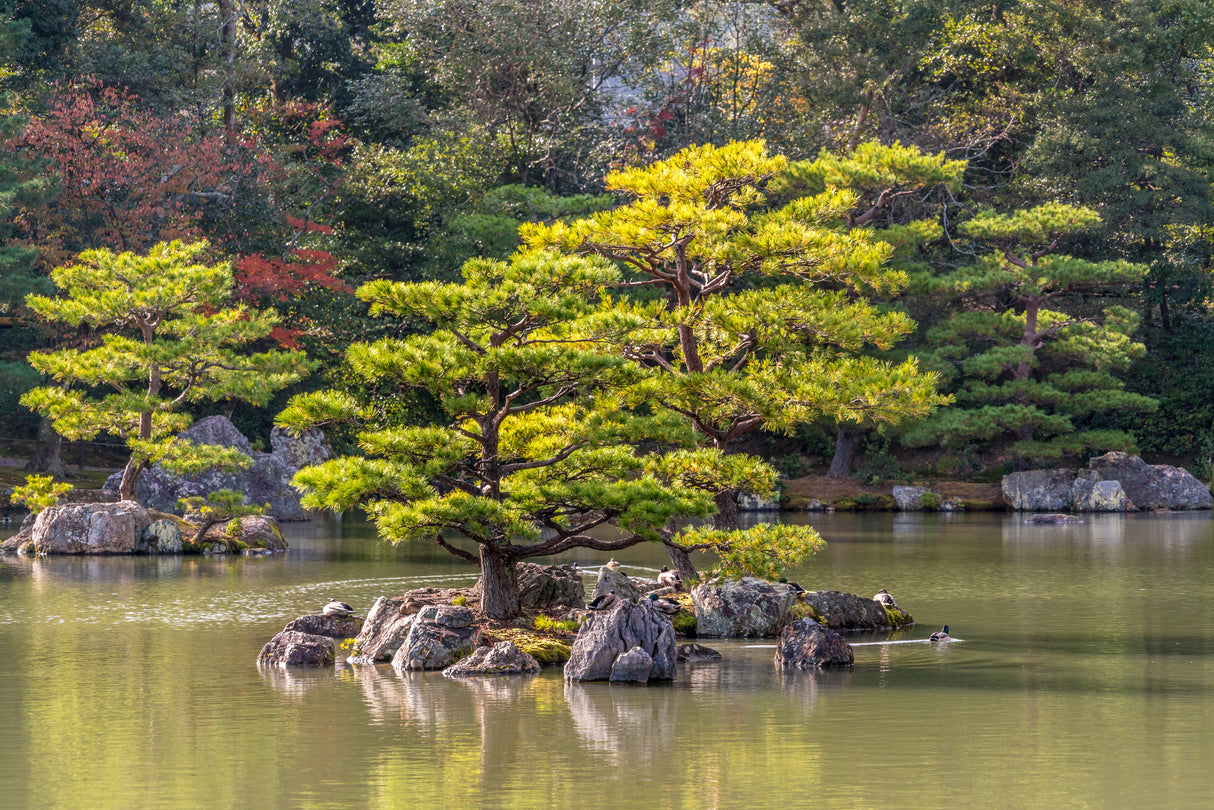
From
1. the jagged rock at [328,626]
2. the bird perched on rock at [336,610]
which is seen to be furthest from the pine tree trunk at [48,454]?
the jagged rock at [328,626]

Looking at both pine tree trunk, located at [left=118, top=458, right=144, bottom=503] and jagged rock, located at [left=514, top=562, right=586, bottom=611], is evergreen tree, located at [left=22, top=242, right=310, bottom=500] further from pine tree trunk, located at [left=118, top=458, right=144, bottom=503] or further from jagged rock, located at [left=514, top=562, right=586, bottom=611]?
jagged rock, located at [left=514, top=562, right=586, bottom=611]

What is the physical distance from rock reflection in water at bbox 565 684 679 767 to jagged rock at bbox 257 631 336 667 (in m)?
3.26

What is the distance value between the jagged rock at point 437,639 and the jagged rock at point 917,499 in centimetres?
2882

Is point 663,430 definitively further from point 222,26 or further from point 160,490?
point 222,26

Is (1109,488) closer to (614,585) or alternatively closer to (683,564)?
(683,564)

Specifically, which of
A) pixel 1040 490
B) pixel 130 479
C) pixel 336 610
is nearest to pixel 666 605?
pixel 336 610

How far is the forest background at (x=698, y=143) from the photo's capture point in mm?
39781

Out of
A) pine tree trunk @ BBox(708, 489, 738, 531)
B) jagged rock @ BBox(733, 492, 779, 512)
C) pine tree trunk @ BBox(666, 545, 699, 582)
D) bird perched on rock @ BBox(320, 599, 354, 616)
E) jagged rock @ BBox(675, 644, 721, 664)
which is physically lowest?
jagged rock @ BBox(675, 644, 721, 664)

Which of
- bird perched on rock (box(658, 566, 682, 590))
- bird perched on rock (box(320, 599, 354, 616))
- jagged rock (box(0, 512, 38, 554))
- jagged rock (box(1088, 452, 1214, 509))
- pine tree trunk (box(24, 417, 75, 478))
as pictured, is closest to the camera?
bird perched on rock (box(320, 599, 354, 616))

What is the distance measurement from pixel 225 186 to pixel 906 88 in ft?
76.6

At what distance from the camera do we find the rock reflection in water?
36.2 feet

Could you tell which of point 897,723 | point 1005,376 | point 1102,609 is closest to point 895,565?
point 1102,609

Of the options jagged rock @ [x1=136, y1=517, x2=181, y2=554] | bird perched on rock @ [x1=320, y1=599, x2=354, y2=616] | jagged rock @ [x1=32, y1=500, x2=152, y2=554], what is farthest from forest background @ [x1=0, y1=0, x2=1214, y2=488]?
bird perched on rock @ [x1=320, y1=599, x2=354, y2=616]

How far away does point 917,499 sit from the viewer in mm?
43062
